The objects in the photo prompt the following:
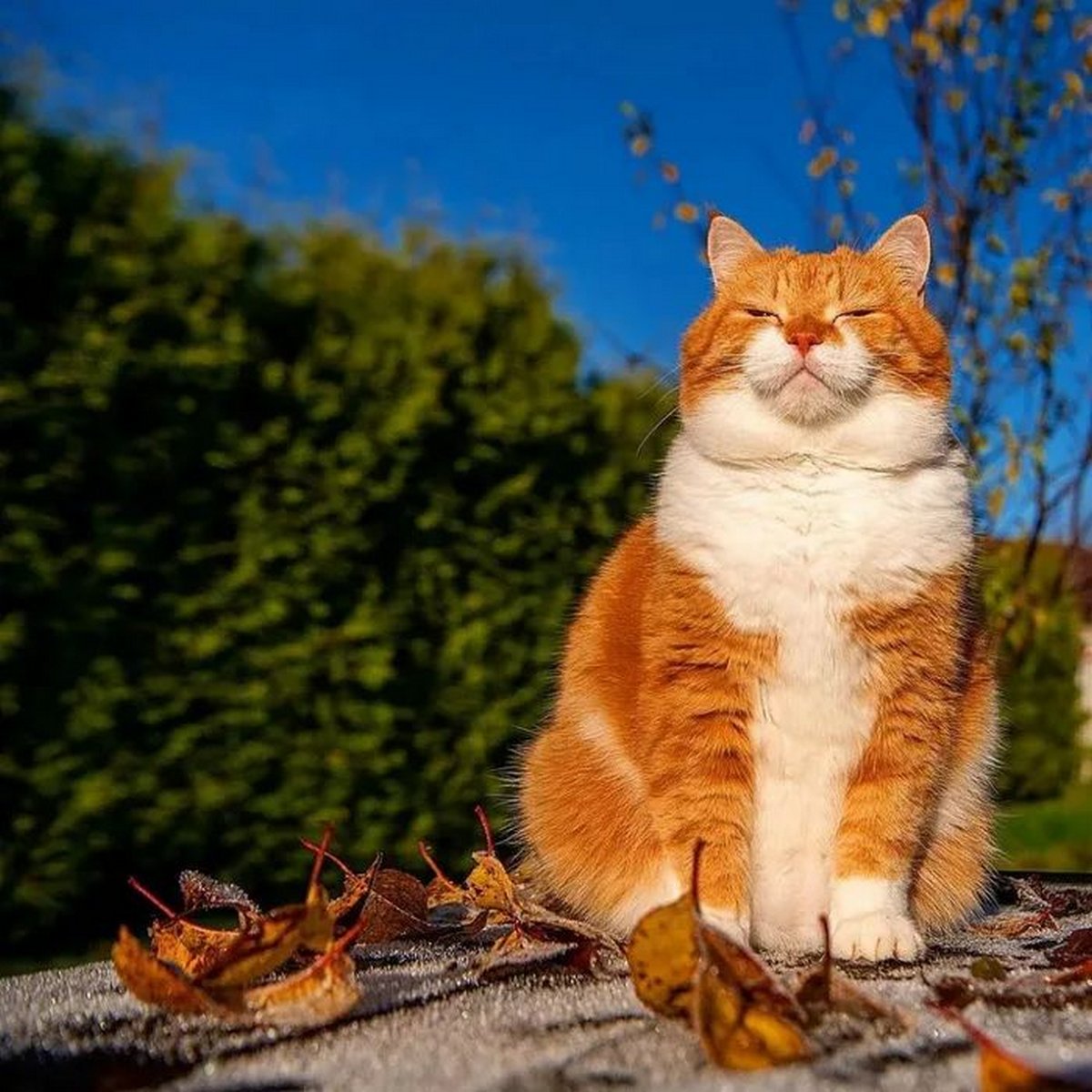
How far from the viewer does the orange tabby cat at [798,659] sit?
5.88 feet

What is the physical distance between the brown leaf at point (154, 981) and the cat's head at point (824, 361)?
1.30m

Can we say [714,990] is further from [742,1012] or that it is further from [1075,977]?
[1075,977]

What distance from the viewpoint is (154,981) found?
1.10m

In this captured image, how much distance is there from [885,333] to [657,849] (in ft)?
3.29

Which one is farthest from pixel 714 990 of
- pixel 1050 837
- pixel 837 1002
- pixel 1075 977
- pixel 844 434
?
pixel 1050 837

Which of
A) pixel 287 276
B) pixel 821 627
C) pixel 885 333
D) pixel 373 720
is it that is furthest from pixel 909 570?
pixel 287 276

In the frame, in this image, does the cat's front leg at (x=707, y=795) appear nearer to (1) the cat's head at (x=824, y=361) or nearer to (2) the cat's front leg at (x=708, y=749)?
(2) the cat's front leg at (x=708, y=749)

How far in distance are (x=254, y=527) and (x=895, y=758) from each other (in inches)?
138

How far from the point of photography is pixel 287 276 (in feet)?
17.2

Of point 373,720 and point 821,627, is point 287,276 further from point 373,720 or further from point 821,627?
point 821,627

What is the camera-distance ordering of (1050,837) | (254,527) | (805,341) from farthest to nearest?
(1050,837) → (254,527) → (805,341)

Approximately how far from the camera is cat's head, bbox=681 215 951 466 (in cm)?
199

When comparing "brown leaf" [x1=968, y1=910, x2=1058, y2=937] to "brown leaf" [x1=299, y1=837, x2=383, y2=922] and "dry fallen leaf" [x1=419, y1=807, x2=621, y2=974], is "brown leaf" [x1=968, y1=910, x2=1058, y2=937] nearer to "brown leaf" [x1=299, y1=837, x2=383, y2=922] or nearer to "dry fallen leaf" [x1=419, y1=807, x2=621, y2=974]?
"dry fallen leaf" [x1=419, y1=807, x2=621, y2=974]

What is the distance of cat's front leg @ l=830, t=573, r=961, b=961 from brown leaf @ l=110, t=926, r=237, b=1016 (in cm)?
Answer: 100
